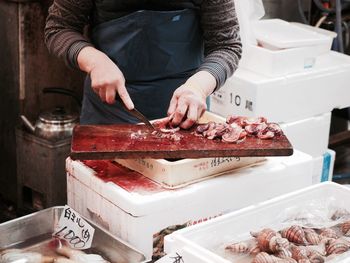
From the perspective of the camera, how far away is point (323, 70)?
3.71 metres

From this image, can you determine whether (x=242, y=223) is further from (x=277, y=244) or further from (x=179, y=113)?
(x=179, y=113)

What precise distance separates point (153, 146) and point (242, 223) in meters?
0.33

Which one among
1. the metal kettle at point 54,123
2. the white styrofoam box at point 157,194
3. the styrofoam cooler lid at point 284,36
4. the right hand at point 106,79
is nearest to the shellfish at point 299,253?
the white styrofoam box at point 157,194

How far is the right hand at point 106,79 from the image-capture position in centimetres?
202

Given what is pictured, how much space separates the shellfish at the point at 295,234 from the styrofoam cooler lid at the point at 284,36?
2022 millimetres

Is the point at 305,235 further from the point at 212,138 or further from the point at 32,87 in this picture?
the point at 32,87

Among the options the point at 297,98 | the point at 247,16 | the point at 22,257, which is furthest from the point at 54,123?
the point at 22,257

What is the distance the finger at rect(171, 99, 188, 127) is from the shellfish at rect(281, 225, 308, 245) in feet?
1.61

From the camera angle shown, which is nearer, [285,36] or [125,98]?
[125,98]

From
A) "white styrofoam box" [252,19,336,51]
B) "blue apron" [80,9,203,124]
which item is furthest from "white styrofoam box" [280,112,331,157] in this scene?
"blue apron" [80,9,203,124]

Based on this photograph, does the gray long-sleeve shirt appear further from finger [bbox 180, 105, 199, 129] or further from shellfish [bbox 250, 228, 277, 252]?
shellfish [bbox 250, 228, 277, 252]

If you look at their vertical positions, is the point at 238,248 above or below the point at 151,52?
below

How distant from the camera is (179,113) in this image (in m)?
1.96

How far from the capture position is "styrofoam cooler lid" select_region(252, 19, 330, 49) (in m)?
3.57
